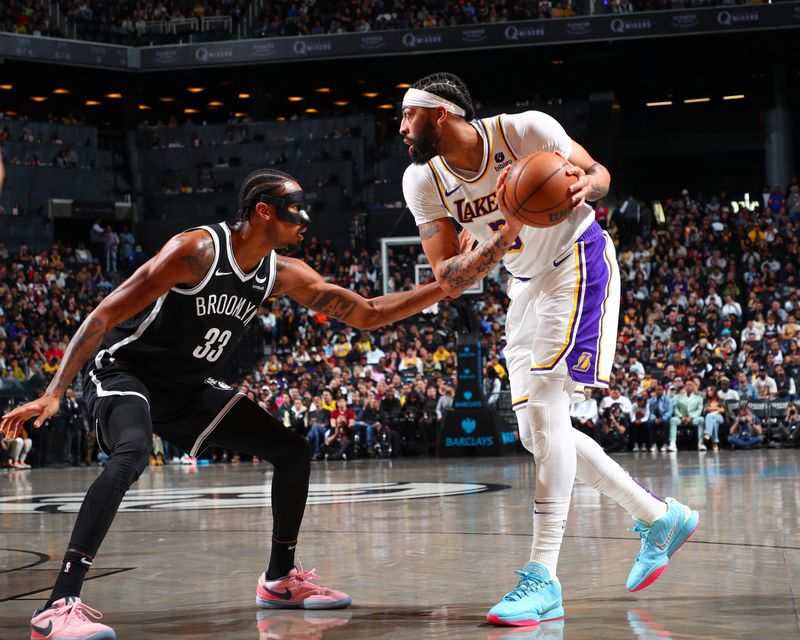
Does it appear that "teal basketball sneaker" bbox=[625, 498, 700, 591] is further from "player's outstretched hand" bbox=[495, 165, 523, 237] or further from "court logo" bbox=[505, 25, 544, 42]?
"court logo" bbox=[505, 25, 544, 42]

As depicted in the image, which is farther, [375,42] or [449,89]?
[375,42]

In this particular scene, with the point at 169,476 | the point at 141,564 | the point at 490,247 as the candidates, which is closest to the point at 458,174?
the point at 490,247

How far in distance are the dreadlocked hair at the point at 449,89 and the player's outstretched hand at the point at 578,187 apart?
549 mm

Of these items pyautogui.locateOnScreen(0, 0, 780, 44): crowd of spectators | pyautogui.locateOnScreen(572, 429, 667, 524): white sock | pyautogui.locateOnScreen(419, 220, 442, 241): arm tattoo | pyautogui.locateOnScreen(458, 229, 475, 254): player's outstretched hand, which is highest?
pyautogui.locateOnScreen(0, 0, 780, 44): crowd of spectators

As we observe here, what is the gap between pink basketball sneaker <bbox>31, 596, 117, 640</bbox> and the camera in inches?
136

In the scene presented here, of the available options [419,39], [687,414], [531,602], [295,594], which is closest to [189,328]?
[295,594]

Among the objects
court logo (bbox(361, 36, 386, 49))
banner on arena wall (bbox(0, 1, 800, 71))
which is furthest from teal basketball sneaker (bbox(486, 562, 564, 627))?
court logo (bbox(361, 36, 386, 49))

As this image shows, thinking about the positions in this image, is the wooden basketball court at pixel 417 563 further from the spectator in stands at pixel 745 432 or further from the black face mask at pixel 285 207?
the spectator in stands at pixel 745 432

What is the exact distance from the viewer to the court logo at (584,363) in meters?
4.14

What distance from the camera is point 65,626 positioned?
348cm

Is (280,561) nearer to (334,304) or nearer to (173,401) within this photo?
(173,401)

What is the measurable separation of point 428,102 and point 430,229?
1.82 ft

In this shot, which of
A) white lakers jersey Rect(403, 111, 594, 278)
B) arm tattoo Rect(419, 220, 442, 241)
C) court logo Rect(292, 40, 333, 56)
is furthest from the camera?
court logo Rect(292, 40, 333, 56)

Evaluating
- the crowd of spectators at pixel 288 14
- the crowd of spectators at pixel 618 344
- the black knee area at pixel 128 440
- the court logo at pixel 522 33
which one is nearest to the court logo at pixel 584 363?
the black knee area at pixel 128 440
